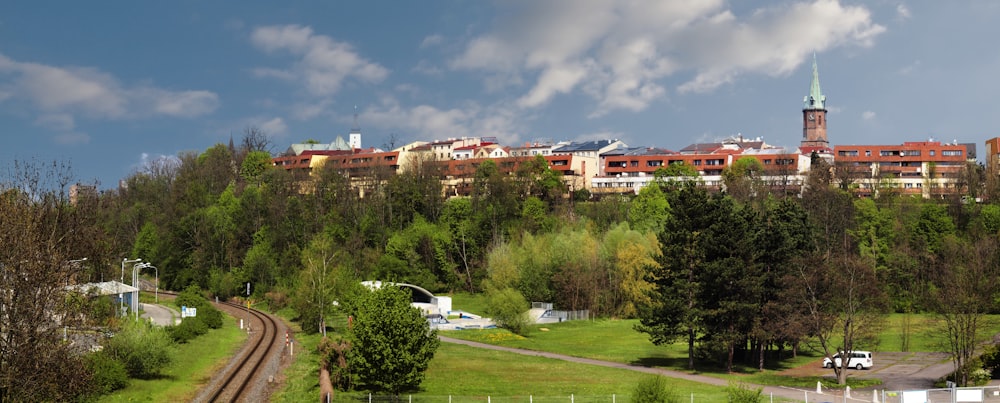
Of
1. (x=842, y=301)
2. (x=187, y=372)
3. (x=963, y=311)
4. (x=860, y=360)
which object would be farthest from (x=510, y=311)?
(x=963, y=311)

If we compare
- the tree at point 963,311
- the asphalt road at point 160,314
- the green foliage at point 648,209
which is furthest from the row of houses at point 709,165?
the tree at point 963,311

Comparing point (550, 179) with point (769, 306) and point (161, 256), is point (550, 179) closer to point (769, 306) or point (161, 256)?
point (161, 256)

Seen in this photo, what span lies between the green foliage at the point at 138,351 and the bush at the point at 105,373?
112 cm

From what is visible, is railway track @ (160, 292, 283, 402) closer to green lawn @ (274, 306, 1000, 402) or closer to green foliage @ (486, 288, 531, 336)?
green lawn @ (274, 306, 1000, 402)

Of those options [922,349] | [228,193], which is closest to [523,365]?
[922,349]

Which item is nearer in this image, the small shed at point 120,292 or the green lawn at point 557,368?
the green lawn at point 557,368

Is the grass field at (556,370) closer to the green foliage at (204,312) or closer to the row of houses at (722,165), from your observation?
the green foliage at (204,312)

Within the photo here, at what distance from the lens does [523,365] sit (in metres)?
56.1

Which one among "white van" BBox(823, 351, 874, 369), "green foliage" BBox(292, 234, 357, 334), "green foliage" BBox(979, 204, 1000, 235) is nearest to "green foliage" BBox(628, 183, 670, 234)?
"green foliage" BBox(979, 204, 1000, 235)

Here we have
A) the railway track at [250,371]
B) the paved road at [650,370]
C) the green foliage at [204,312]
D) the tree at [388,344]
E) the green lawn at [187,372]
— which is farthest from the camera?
the green foliage at [204,312]

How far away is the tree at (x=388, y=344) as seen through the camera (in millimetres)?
42719

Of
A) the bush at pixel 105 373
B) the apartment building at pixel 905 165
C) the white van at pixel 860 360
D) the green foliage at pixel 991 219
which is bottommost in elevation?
the white van at pixel 860 360

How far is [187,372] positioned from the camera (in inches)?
2020

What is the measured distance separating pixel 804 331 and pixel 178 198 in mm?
120943
